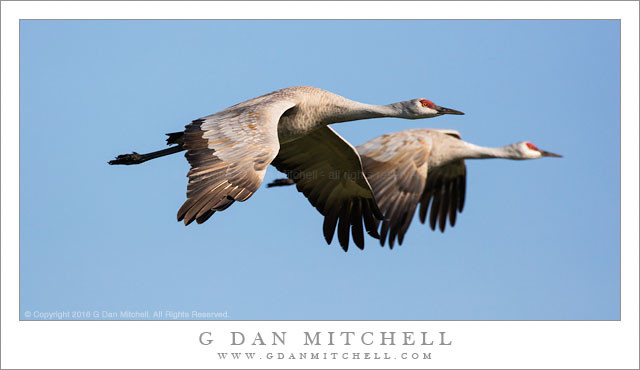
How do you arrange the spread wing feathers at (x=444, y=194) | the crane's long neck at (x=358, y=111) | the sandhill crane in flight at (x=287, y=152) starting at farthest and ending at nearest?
the spread wing feathers at (x=444, y=194)
the crane's long neck at (x=358, y=111)
the sandhill crane in flight at (x=287, y=152)

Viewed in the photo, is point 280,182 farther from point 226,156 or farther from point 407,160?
point 226,156

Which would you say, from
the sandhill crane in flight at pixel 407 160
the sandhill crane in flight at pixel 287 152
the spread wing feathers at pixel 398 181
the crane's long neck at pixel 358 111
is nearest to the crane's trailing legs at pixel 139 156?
the sandhill crane in flight at pixel 287 152

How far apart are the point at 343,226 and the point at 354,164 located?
0.89 meters

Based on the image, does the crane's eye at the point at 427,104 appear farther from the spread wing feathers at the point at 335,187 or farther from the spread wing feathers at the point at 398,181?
the spread wing feathers at the point at 398,181

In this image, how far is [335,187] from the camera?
13.3 meters

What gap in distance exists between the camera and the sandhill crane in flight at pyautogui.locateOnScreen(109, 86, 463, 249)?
9.60m

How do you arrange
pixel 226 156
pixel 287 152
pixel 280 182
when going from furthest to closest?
pixel 280 182 < pixel 287 152 < pixel 226 156

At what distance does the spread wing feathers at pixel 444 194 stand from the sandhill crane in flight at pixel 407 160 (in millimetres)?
452

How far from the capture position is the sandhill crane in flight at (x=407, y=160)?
572 inches

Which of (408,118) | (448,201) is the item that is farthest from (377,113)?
(448,201)

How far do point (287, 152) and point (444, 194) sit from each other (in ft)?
13.5

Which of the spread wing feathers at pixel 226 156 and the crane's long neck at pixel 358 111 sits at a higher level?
the crane's long neck at pixel 358 111

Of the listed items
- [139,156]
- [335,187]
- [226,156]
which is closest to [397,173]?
[335,187]

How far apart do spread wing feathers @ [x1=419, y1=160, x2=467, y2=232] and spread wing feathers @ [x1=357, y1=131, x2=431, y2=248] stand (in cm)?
151
